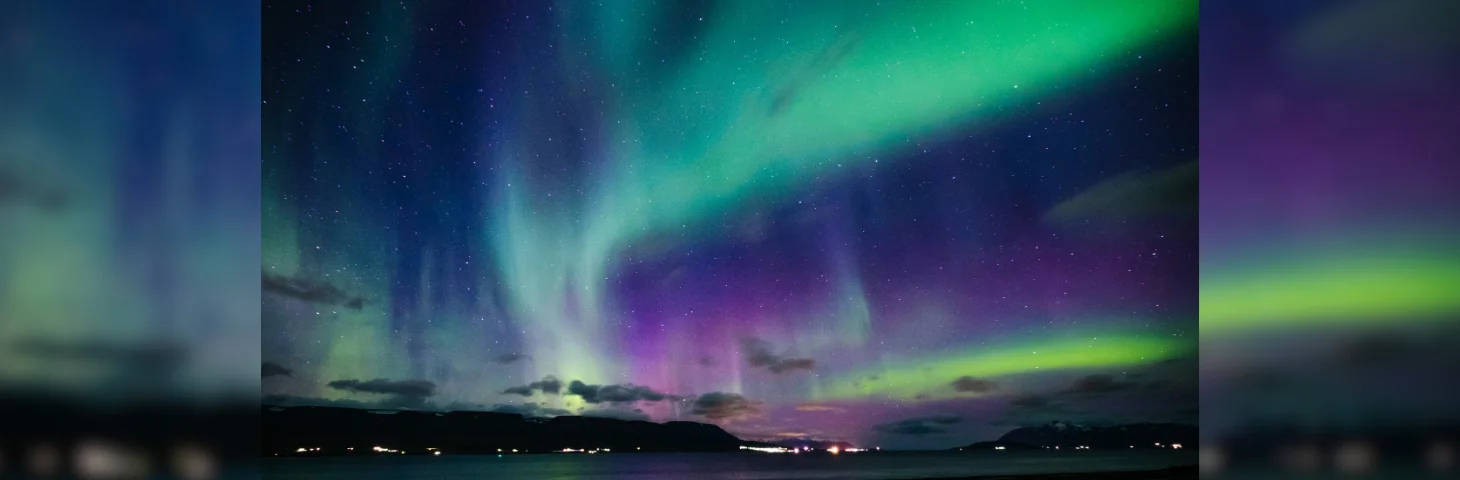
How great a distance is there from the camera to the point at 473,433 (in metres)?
63.6

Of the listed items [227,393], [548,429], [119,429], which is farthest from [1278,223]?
[548,429]

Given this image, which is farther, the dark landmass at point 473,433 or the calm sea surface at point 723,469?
the dark landmass at point 473,433

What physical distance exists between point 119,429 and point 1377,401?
2.28 m

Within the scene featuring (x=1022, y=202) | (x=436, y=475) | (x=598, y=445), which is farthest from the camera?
(x=598, y=445)

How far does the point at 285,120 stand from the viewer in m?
5.23

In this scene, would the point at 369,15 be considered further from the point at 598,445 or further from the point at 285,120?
the point at 598,445

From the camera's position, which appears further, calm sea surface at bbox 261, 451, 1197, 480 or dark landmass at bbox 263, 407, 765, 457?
dark landmass at bbox 263, 407, 765, 457

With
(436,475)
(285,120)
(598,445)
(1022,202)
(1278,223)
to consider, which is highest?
(285,120)

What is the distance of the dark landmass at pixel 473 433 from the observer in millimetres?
51750

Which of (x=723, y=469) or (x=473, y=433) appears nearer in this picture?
(x=723, y=469)

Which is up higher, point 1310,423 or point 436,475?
point 1310,423

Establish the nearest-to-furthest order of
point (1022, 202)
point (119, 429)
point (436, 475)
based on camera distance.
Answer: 1. point (119, 429)
2. point (1022, 202)
3. point (436, 475)

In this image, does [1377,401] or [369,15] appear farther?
[369,15]

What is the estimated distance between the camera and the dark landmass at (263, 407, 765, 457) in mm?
51750
